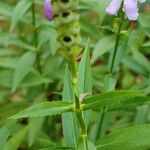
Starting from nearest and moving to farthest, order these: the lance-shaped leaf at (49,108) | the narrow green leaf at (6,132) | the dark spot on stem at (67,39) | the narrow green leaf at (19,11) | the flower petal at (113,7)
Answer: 1. the dark spot on stem at (67,39)
2. the lance-shaped leaf at (49,108)
3. the flower petal at (113,7)
4. the narrow green leaf at (6,132)
5. the narrow green leaf at (19,11)

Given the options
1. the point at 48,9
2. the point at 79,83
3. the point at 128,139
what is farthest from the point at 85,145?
the point at 48,9

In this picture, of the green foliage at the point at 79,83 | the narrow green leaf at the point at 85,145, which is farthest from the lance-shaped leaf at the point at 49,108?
the narrow green leaf at the point at 85,145

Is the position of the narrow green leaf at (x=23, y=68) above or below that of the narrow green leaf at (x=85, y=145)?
below

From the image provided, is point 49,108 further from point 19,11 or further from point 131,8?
point 19,11

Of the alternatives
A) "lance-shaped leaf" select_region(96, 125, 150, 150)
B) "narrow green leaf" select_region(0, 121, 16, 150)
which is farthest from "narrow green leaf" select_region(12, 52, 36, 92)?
"lance-shaped leaf" select_region(96, 125, 150, 150)

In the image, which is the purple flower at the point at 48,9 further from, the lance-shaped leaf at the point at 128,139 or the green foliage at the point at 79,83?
the lance-shaped leaf at the point at 128,139

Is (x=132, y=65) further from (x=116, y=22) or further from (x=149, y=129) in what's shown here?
(x=149, y=129)

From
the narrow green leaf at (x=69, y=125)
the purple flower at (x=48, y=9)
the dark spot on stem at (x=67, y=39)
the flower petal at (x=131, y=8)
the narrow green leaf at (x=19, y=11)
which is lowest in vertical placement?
the narrow green leaf at (x=69, y=125)
